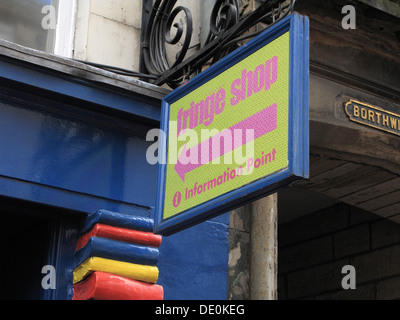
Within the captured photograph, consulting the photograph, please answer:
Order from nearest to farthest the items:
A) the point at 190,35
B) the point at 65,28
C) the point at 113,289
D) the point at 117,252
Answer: the point at 113,289, the point at 117,252, the point at 190,35, the point at 65,28

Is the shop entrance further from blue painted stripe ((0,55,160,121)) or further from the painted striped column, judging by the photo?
blue painted stripe ((0,55,160,121))

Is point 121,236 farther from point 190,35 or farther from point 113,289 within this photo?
point 190,35

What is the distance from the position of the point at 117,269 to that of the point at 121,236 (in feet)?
0.80

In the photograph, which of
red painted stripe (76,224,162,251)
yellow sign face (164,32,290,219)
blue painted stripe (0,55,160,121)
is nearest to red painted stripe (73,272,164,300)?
red painted stripe (76,224,162,251)

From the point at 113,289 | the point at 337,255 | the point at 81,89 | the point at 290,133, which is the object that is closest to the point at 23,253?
the point at 113,289

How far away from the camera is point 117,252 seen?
5.69 m

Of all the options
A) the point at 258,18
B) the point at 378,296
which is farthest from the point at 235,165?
the point at 378,296

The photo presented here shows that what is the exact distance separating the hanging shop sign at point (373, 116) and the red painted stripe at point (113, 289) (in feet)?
7.41

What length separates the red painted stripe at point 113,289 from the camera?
550cm

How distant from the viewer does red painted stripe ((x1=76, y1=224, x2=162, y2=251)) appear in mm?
5703

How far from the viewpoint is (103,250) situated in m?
5.65

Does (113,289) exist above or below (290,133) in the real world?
below

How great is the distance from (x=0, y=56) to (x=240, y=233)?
7.85 feet

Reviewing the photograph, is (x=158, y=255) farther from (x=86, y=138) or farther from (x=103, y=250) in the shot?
(x=86, y=138)
